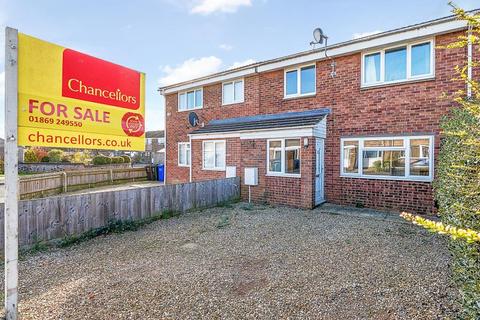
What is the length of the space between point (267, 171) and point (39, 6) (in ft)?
26.5

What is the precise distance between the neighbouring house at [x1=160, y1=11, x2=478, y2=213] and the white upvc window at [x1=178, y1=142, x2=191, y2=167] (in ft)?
9.34

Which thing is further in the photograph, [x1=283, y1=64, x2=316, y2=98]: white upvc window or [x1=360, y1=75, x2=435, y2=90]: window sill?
[x1=283, y1=64, x2=316, y2=98]: white upvc window

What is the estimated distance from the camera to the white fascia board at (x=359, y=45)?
795cm

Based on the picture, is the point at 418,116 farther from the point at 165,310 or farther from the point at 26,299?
the point at 26,299

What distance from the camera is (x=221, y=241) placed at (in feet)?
19.7

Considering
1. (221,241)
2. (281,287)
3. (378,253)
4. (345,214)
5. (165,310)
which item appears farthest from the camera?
(345,214)

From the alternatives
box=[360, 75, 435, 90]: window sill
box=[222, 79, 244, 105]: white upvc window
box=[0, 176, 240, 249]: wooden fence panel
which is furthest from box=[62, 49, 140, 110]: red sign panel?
box=[222, 79, 244, 105]: white upvc window

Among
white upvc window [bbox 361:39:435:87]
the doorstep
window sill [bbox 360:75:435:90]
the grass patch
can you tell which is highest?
white upvc window [bbox 361:39:435:87]

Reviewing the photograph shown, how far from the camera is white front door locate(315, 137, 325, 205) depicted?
31.8 feet

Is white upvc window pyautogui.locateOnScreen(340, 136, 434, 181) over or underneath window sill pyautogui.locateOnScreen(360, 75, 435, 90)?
underneath

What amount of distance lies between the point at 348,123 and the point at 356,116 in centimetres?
35

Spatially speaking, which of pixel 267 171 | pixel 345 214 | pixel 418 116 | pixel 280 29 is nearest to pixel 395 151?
pixel 418 116

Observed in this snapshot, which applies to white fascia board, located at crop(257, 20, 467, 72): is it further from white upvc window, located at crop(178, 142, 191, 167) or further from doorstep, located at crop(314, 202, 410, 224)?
white upvc window, located at crop(178, 142, 191, 167)

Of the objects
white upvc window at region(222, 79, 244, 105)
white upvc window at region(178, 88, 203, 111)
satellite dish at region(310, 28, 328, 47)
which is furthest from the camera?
white upvc window at region(178, 88, 203, 111)
